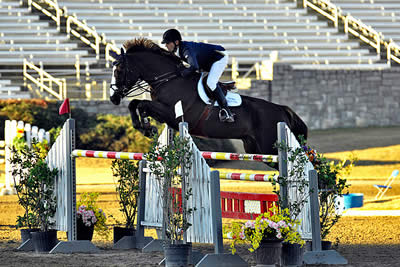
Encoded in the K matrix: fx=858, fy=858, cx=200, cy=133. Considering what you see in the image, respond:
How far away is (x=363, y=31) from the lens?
1134 inches

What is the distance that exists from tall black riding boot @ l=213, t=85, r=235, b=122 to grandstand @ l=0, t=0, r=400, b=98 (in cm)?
1580

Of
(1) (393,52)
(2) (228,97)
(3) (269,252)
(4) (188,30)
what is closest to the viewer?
(3) (269,252)

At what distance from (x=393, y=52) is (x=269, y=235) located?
75.0 feet

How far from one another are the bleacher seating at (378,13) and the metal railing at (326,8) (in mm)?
397

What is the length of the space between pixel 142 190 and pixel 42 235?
106 centimetres

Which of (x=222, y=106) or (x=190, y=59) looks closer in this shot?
(x=190, y=59)

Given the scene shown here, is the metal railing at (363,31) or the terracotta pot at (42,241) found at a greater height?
the metal railing at (363,31)

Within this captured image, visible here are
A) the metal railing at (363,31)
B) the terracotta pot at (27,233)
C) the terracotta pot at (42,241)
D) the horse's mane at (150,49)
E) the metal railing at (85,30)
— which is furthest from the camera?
the metal railing at (363,31)

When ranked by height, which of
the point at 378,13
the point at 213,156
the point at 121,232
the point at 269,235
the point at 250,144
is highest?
the point at 378,13

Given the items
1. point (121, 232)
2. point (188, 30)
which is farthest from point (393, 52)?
point (121, 232)

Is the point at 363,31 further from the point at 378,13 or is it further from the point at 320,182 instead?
the point at 320,182

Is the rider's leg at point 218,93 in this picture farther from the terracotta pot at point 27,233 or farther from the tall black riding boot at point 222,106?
the terracotta pot at point 27,233

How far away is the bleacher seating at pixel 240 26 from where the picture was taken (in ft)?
89.0

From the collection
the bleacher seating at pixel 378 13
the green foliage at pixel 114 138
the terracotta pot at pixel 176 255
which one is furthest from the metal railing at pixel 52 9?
the terracotta pot at pixel 176 255
